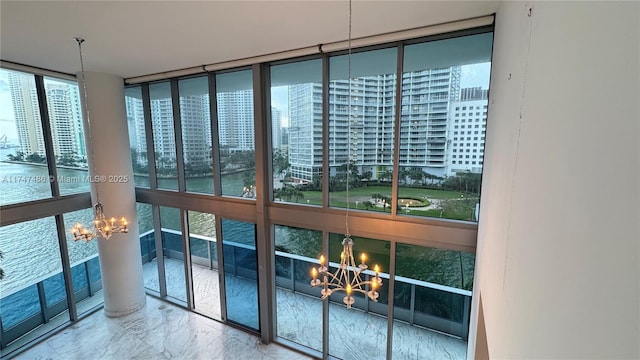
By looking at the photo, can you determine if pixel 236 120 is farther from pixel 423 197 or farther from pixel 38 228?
pixel 38 228

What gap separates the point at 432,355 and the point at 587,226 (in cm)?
430

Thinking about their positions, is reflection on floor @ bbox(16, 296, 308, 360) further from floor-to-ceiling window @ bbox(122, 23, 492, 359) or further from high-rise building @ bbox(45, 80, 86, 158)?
high-rise building @ bbox(45, 80, 86, 158)

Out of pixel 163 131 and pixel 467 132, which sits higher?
pixel 163 131

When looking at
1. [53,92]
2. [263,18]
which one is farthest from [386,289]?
[53,92]

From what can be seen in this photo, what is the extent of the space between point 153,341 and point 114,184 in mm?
3158

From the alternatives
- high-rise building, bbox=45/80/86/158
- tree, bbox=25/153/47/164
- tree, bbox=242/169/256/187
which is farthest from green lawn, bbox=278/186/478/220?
tree, bbox=25/153/47/164

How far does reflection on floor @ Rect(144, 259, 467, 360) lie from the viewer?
13.3ft

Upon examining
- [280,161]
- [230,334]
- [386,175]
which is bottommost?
[230,334]

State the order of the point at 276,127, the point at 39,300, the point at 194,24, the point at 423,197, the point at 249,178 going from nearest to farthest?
the point at 194,24 → the point at 423,197 → the point at 276,127 → the point at 249,178 → the point at 39,300

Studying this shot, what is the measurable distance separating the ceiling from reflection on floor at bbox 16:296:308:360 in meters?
5.02

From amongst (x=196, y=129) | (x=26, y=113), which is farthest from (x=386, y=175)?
(x=26, y=113)

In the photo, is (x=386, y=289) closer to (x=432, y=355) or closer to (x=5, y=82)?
(x=432, y=355)

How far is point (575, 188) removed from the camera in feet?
2.66

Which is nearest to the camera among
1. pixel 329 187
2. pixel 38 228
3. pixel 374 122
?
Answer: pixel 374 122
